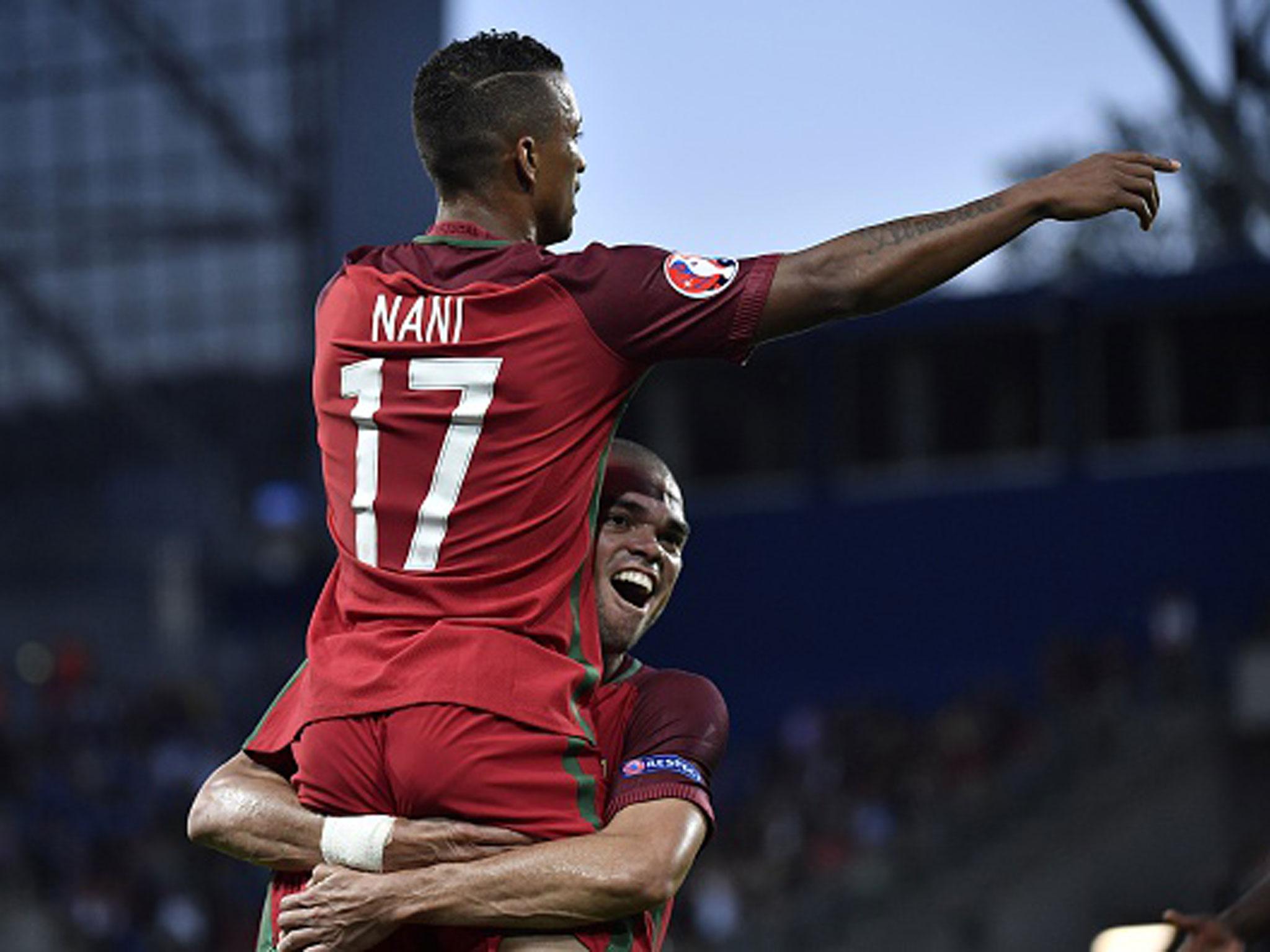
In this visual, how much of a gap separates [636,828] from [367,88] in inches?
763

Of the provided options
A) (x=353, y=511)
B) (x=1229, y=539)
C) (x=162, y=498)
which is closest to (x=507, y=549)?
(x=353, y=511)

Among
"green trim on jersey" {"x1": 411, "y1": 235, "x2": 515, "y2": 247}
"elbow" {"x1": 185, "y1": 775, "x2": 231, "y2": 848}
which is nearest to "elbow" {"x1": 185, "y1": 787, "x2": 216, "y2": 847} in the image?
"elbow" {"x1": 185, "y1": 775, "x2": 231, "y2": 848}

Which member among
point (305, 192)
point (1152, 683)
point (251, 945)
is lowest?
point (251, 945)

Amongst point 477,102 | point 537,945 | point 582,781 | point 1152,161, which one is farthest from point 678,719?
point 1152,161

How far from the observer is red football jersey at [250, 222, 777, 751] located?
3223 millimetres

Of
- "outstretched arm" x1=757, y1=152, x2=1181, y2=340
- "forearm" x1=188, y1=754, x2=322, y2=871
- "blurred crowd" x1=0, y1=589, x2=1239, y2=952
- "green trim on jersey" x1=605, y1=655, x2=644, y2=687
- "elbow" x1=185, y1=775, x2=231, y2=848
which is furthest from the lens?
"blurred crowd" x1=0, y1=589, x2=1239, y2=952

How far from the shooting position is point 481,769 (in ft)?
10.5

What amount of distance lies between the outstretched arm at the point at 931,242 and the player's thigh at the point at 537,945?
0.95m

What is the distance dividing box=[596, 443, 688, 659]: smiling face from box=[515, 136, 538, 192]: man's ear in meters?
0.58

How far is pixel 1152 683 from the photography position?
2109 centimetres

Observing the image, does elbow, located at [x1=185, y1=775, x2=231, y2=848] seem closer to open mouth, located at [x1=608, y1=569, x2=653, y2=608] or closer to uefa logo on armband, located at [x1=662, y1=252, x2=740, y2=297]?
open mouth, located at [x1=608, y1=569, x2=653, y2=608]

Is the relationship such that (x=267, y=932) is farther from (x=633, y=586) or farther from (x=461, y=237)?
(x=461, y=237)

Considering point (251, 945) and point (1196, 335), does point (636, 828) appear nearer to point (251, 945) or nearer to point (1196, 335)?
point (251, 945)

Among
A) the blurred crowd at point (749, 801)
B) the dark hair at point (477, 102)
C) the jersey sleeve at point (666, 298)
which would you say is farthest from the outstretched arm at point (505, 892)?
the blurred crowd at point (749, 801)
